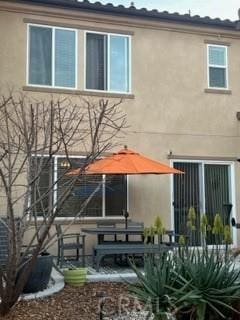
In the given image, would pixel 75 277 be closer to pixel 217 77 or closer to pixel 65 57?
pixel 65 57

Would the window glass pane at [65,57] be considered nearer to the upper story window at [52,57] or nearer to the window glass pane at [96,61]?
the upper story window at [52,57]

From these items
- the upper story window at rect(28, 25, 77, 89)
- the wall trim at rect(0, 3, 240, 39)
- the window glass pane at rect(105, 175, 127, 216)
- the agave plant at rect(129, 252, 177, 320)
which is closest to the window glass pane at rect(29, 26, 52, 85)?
the upper story window at rect(28, 25, 77, 89)

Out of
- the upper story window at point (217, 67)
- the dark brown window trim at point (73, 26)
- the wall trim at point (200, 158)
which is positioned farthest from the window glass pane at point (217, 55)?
the wall trim at point (200, 158)

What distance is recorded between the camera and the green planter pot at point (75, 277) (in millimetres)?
9516

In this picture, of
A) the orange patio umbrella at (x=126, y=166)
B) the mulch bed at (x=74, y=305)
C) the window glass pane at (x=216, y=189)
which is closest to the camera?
the mulch bed at (x=74, y=305)

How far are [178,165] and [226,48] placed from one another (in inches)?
158

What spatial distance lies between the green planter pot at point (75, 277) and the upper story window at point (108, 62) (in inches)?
237

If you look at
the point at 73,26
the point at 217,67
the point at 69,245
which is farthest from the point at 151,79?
the point at 69,245

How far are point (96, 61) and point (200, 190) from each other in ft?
16.0

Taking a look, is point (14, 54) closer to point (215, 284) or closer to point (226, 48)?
point (226, 48)

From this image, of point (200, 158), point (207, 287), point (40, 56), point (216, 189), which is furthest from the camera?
point (216, 189)

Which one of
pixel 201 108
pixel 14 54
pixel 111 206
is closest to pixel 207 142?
pixel 201 108

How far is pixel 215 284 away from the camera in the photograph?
18.9 feet

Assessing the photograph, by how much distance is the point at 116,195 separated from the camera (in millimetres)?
13680
